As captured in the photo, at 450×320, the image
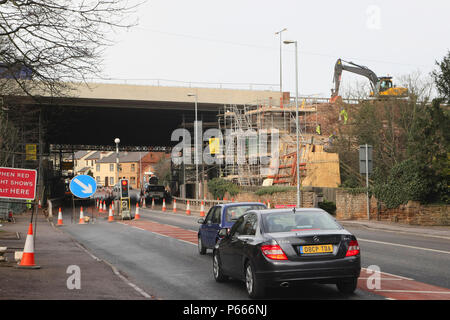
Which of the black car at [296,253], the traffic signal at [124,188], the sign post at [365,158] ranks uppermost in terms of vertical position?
the sign post at [365,158]

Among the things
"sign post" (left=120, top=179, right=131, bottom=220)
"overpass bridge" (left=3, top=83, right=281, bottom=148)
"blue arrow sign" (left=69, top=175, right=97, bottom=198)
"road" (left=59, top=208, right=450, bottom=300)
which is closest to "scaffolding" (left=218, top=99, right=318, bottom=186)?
"overpass bridge" (left=3, top=83, right=281, bottom=148)

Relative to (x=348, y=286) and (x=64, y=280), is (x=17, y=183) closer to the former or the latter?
(x=64, y=280)

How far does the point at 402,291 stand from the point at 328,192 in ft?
88.5

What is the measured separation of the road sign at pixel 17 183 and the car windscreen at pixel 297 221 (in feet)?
17.3

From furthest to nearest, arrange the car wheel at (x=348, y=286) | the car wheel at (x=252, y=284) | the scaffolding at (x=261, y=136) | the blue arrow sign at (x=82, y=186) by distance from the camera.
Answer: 1. the scaffolding at (x=261, y=136)
2. the blue arrow sign at (x=82, y=186)
3. the car wheel at (x=348, y=286)
4. the car wheel at (x=252, y=284)

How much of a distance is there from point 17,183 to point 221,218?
5580 millimetres

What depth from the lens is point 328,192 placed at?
3678cm

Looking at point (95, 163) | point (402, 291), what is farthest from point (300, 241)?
point (95, 163)

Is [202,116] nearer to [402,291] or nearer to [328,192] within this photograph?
[328,192]

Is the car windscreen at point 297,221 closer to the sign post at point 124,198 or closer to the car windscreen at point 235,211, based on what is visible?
the car windscreen at point 235,211

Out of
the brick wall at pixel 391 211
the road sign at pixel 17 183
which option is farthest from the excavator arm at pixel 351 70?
the road sign at pixel 17 183

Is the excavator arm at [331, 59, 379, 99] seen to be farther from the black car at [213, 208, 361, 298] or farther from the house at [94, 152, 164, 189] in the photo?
the house at [94, 152, 164, 189]

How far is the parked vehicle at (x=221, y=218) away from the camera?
15.8 metres

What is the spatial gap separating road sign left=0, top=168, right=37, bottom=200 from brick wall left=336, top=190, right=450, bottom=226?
18.6 meters
